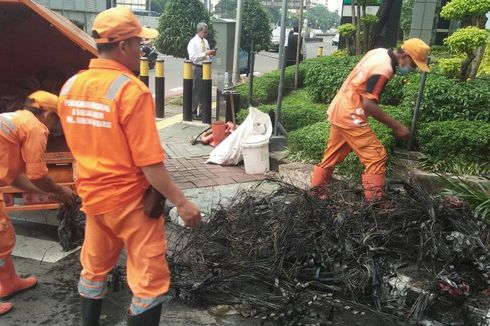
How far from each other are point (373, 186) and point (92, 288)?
98.6 inches

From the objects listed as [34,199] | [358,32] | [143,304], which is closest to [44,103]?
[34,199]

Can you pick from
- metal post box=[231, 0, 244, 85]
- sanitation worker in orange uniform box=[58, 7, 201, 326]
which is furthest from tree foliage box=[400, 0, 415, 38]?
sanitation worker in orange uniform box=[58, 7, 201, 326]

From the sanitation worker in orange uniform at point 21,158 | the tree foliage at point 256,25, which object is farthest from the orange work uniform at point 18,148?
the tree foliage at point 256,25

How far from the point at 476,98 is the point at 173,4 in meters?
10.2

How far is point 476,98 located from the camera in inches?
215

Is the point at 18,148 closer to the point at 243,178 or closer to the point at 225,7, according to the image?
the point at 243,178

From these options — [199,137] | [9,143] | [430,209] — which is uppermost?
[9,143]

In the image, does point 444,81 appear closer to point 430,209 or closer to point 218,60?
point 430,209

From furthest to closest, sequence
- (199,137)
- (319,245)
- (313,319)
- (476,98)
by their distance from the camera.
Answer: (199,137) < (476,98) < (319,245) < (313,319)

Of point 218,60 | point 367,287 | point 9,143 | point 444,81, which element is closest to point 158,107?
point 218,60

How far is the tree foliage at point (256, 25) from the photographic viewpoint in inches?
631

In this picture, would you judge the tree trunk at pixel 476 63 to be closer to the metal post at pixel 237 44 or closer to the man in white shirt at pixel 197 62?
the man in white shirt at pixel 197 62

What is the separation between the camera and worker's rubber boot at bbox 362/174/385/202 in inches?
157

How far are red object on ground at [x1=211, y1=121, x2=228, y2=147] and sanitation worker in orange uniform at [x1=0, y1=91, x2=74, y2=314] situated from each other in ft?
11.9
